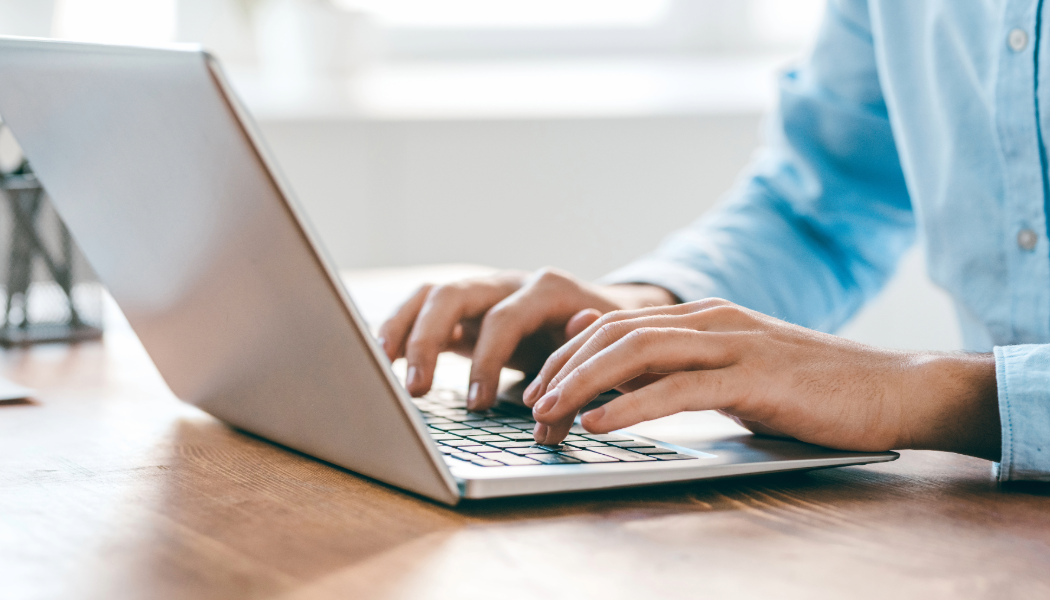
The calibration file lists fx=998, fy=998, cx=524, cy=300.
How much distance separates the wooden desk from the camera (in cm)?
39

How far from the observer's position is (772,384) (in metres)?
0.57

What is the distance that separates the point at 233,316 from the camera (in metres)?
0.54

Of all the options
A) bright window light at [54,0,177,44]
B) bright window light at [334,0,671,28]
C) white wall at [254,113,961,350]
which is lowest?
white wall at [254,113,961,350]

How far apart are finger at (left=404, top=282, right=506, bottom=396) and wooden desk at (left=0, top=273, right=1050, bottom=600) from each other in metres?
0.15

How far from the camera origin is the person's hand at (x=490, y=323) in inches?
28.3

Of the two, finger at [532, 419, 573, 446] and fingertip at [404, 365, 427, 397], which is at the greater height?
finger at [532, 419, 573, 446]

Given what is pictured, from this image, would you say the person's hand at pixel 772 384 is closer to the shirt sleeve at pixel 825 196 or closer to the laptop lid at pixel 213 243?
the laptop lid at pixel 213 243

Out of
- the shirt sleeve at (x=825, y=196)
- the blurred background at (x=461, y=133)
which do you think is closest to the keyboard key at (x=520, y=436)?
the shirt sleeve at (x=825, y=196)

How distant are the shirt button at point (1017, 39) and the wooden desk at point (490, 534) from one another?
42cm

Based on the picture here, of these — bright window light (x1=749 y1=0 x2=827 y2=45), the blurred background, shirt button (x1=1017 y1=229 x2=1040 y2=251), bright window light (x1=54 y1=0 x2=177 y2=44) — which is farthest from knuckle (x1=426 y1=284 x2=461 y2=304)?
bright window light (x1=749 y1=0 x2=827 y2=45)

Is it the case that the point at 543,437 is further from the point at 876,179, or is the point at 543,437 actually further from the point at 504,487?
the point at 876,179

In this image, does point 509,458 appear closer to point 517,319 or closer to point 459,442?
point 459,442

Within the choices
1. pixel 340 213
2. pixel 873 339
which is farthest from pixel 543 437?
pixel 873 339

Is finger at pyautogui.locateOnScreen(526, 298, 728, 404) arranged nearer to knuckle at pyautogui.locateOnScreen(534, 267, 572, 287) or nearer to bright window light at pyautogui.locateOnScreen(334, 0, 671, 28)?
knuckle at pyautogui.locateOnScreen(534, 267, 572, 287)
